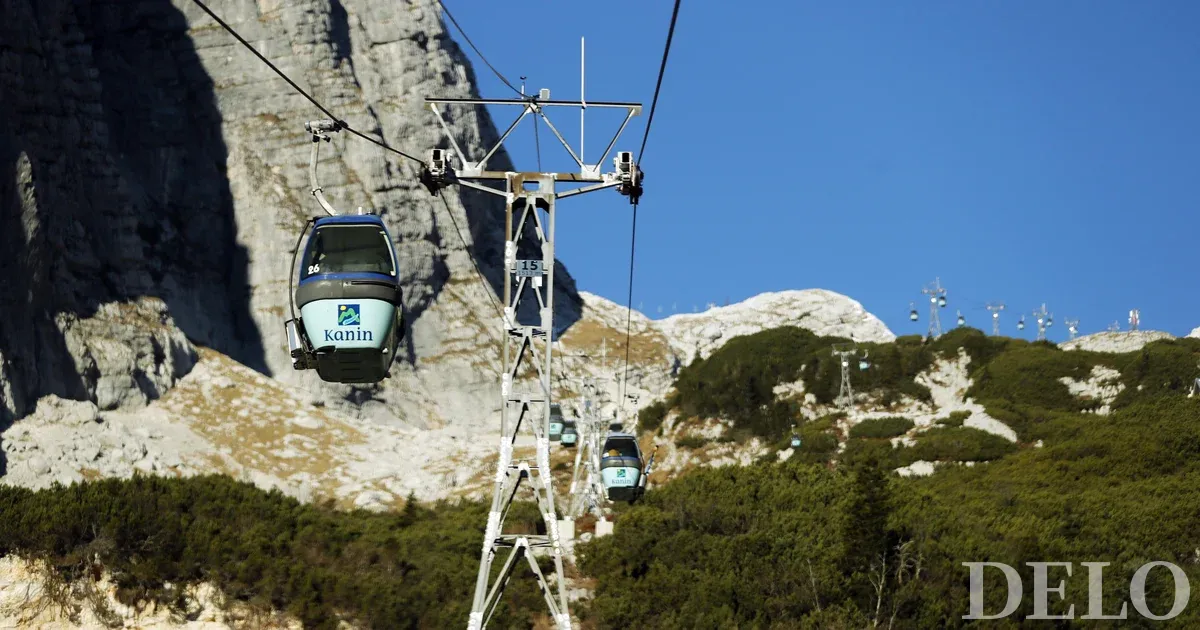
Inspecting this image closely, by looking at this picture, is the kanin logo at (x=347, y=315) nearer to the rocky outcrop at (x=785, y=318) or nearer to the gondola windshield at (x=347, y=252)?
the gondola windshield at (x=347, y=252)

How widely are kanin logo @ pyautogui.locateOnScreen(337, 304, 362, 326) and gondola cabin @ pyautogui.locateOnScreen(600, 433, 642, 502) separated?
1086 inches

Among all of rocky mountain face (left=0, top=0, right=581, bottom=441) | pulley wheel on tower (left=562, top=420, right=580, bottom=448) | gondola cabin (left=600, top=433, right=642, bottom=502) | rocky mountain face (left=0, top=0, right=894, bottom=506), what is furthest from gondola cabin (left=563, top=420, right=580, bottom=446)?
rocky mountain face (left=0, top=0, right=581, bottom=441)

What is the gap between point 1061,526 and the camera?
51.9 m

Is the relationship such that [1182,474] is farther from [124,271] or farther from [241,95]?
[241,95]

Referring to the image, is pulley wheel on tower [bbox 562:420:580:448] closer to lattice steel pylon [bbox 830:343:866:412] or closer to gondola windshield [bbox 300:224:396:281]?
lattice steel pylon [bbox 830:343:866:412]

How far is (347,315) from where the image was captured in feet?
68.1

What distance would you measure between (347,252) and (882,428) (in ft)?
206

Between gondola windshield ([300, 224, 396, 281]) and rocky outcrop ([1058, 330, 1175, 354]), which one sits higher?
rocky outcrop ([1058, 330, 1175, 354])

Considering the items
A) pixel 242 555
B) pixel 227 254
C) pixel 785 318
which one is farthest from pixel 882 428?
pixel 785 318

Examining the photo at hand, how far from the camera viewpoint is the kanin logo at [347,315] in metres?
20.7

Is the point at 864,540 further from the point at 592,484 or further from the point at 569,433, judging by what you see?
the point at 569,433

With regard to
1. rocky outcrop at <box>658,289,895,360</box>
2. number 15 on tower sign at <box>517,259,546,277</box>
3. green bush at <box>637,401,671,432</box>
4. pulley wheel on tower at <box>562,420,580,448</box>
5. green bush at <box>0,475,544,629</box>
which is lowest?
green bush at <box>0,475,544,629</box>

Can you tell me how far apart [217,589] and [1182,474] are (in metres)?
40.9

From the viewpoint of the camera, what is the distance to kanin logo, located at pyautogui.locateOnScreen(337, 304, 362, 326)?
68.0 ft
